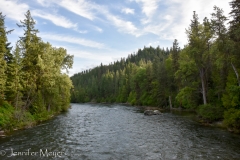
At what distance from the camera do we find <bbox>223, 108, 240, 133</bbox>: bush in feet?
68.7

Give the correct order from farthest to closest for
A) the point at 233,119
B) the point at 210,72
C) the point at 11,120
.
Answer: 1. the point at 210,72
2. the point at 11,120
3. the point at 233,119

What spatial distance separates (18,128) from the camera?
2428 cm

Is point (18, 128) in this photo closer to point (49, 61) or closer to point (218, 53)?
point (49, 61)

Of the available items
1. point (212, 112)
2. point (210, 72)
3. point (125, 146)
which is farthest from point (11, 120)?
point (210, 72)

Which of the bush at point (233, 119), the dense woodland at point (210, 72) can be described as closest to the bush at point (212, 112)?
the dense woodland at point (210, 72)

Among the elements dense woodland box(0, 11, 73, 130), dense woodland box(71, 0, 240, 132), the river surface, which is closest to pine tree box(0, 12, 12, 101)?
dense woodland box(0, 11, 73, 130)

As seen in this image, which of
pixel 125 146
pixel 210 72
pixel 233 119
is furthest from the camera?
pixel 210 72

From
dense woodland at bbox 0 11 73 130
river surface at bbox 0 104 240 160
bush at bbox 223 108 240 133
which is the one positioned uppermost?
dense woodland at bbox 0 11 73 130

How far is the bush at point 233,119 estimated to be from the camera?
824 inches

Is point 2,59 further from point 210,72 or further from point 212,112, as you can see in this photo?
point 210,72

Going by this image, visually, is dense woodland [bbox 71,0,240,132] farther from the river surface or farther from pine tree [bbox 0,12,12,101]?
pine tree [bbox 0,12,12,101]

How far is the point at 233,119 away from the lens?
21312 millimetres

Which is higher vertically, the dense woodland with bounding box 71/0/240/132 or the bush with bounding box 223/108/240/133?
the dense woodland with bounding box 71/0/240/132

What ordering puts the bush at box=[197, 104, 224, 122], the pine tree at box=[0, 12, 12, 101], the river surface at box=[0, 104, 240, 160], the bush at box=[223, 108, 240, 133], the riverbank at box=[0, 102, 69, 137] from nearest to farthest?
1. the river surface at box=[0, 104, 240, 160]
2. the bush at box=[223, 108, 240, 133]
3. the riverbank at box=[0, 102, 69, 137]
4. the pine tree at box=[0, 12, 12, 101]
5. the bush at box=[197, 104, 224, 122]
